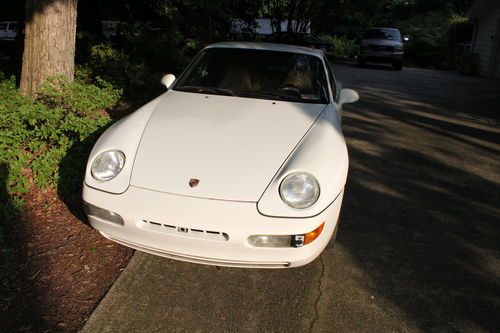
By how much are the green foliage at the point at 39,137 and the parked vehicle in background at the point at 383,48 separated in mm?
17049

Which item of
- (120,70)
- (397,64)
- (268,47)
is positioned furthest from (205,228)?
(397,64)

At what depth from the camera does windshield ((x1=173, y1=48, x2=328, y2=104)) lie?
13.1 feet

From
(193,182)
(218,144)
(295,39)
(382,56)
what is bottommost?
(193,182)

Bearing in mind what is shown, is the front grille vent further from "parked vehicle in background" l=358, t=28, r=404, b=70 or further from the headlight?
"parked vehicle in background" l=358, t=28, r=404, b=70

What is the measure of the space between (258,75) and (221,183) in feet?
6.03

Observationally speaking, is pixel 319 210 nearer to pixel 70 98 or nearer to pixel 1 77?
pixel 70 98

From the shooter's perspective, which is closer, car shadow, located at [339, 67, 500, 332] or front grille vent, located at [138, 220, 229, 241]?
front grille vent, located at [138, 220, 229, 241]

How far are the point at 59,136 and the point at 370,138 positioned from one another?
4413 mm

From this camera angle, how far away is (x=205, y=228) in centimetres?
250

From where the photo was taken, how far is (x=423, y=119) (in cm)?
834

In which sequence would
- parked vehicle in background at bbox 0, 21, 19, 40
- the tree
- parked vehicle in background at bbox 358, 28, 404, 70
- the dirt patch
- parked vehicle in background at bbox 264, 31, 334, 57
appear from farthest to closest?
the tree < parked vehicle in background at bbox 264, 31, 334, 57 < parked vehicle in background at bbox 358, 28, 404, 70 < parked vehicle in background at bbox 0, 21, 19, 40 < the dirt patch

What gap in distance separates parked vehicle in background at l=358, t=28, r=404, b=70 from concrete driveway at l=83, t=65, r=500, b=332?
1509 cm

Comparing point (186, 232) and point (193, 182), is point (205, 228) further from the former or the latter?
point (193, 182)

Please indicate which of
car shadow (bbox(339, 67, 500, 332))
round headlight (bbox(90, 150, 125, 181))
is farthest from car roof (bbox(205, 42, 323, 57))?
round headlight (bbox(90, 150, 125, 181))
